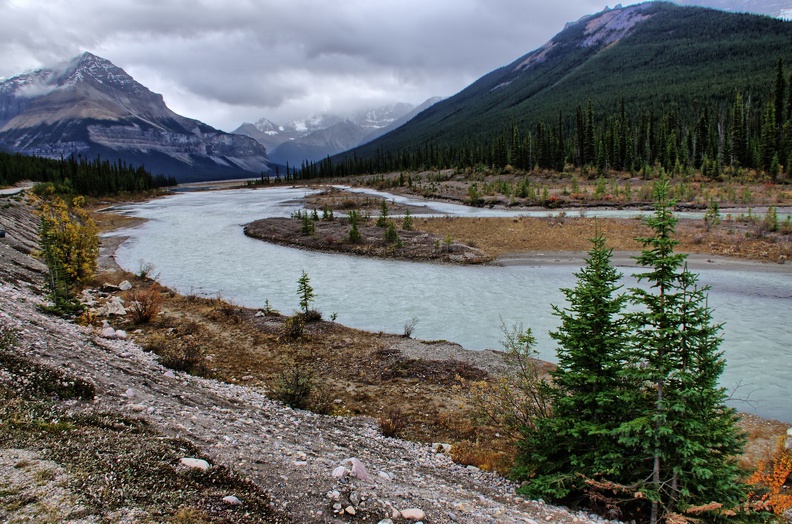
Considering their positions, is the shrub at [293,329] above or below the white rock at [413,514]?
below

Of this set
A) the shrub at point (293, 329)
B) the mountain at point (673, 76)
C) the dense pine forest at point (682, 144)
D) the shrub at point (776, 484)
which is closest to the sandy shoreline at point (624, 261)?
the shrub at point (293, 329)

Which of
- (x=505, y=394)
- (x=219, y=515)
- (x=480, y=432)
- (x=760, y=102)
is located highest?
(x=760, y=102)

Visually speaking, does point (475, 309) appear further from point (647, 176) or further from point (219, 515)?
point (647, 176)

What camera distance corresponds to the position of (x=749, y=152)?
6719 centimetres

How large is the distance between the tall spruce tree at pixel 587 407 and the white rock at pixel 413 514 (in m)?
→ 2.16

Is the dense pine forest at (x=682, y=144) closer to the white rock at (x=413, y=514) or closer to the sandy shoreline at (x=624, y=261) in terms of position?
the sandy shoreline at (x=624, y=261)

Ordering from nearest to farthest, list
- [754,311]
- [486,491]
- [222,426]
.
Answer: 1. [486,491]
2. [222,426]
3. [754,311]

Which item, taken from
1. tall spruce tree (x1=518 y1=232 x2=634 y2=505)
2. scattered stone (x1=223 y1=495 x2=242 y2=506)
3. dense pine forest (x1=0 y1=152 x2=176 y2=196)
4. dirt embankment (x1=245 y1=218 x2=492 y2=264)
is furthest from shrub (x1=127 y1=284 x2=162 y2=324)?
dense pine forest (x1=0 y1=152 x2=176 y2=196)

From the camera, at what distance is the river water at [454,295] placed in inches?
555

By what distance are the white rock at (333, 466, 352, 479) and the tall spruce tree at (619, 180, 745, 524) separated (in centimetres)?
404

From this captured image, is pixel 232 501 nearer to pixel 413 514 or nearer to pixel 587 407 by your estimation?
pixel 413 514

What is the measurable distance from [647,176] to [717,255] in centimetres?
4284

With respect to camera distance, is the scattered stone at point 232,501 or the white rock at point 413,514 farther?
the white rock at point 413,514

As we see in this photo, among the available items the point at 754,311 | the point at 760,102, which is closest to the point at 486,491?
the point at 754,311
